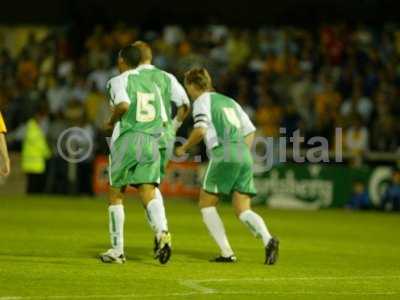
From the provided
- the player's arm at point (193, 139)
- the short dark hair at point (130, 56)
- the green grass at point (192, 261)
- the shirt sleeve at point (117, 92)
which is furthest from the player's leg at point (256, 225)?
the short dark hair at point (130, 56)

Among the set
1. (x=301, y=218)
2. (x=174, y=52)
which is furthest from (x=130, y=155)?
(x=174, y=52)

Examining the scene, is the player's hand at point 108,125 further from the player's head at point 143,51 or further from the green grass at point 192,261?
the green grass at point 192,261

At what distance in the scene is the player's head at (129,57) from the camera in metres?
11.6

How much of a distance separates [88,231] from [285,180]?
28.5 feet

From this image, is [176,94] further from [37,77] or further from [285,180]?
[37,77]

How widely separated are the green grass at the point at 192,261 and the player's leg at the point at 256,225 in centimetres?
19

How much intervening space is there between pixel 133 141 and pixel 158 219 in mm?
823

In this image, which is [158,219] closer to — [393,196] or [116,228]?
[116,228]

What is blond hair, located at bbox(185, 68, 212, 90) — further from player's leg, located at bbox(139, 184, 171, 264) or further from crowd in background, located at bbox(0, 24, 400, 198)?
crowd in background, located at bbox(0, 24, 400, 198)

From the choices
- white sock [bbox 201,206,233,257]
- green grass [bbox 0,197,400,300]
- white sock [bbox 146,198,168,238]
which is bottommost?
green grass [bbox 0,197,400,300]

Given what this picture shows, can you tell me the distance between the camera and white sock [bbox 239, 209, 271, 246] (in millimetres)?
11984

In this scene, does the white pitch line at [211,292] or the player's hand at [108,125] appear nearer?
the white pitch line at [211,292]

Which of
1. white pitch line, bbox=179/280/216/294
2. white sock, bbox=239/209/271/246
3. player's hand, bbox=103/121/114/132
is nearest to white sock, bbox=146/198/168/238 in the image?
player's hand, bbox=103/121/114/132

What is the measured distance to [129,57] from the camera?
11.6 m
